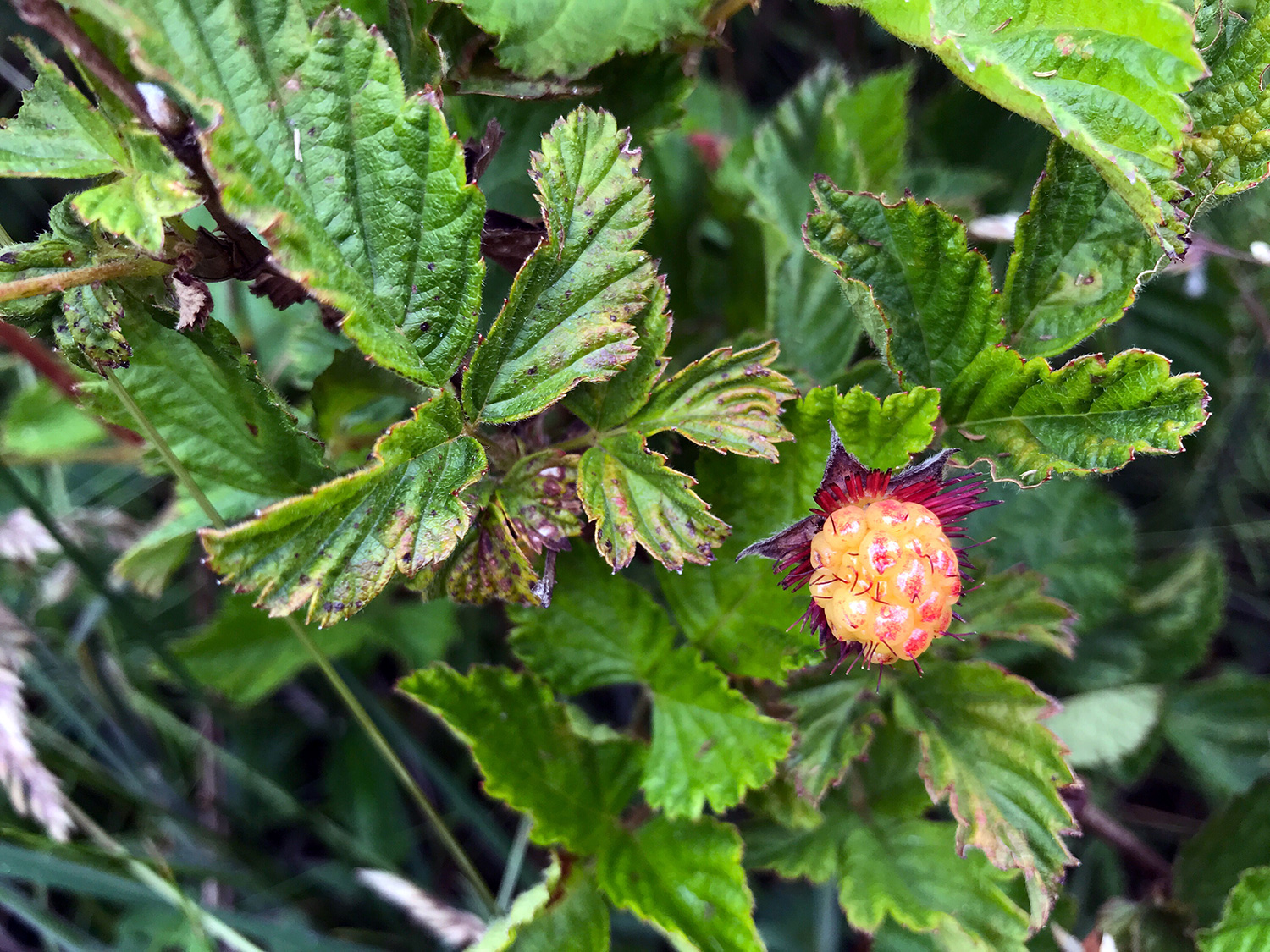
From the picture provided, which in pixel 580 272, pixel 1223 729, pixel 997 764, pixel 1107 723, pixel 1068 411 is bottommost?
pixel 1223 729

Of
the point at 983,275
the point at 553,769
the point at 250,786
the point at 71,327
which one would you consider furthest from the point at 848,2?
the point at 250,786

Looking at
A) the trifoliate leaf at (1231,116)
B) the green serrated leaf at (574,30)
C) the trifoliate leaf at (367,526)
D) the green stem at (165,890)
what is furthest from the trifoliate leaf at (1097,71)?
the green stem at (165,890)

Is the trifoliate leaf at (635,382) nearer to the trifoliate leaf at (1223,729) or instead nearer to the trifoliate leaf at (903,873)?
the trifoliate leaf at (903,873)

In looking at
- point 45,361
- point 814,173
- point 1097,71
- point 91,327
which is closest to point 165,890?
point 45,361

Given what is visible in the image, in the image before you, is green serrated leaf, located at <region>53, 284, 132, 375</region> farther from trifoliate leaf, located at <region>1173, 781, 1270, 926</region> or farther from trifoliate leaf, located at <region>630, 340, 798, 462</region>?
trifoliate leaf, located at <region>1173, 781, 1270, 926</region>

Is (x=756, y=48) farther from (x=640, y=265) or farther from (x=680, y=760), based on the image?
(x=680, y=760)

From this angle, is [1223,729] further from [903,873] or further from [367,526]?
[367,526]
